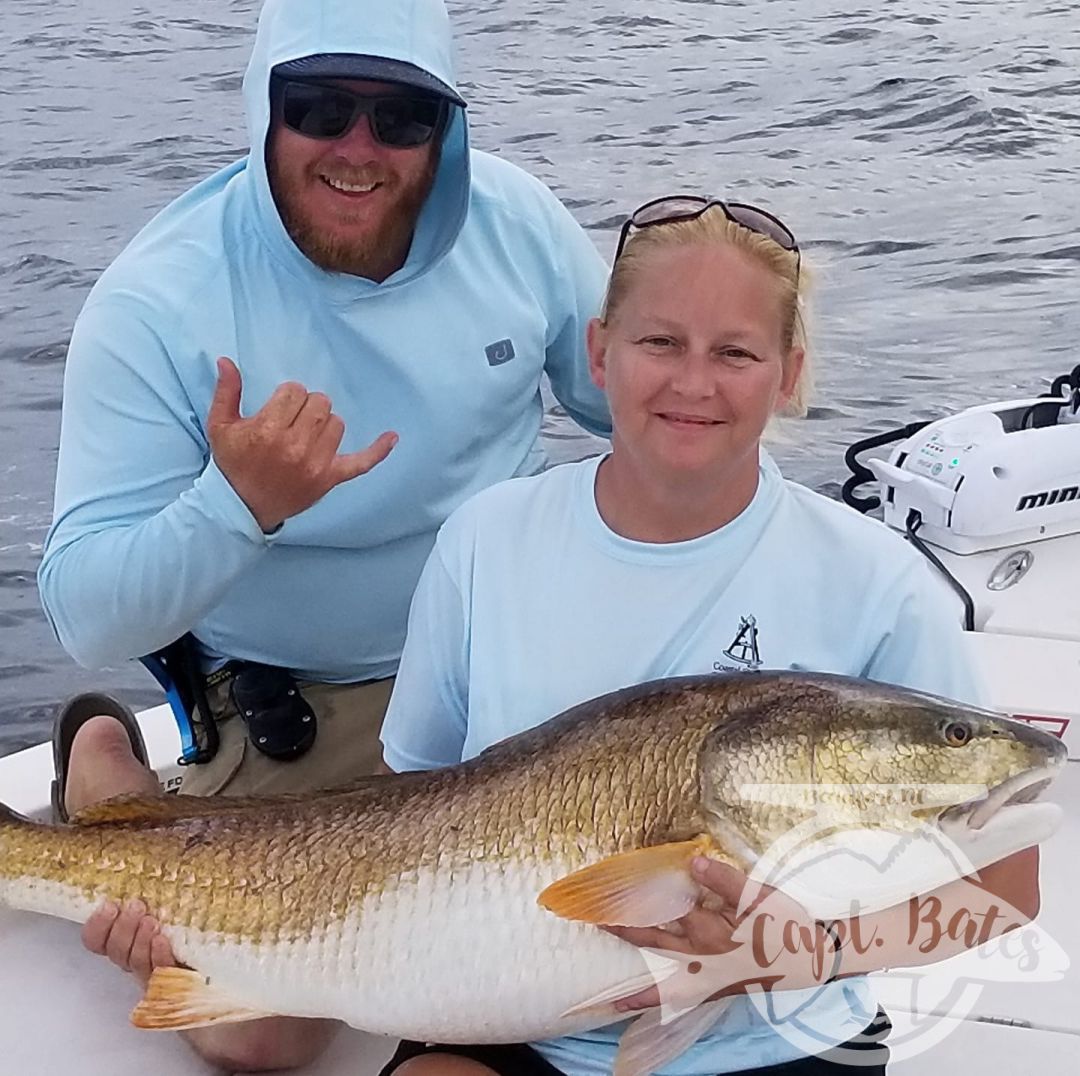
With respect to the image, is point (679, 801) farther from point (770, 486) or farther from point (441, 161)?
point (441, 161)

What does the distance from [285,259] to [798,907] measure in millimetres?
1738

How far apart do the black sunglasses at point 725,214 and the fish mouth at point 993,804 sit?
915 mm

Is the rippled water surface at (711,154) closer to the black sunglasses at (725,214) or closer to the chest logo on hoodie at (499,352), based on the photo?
the chest logo on hoodie at (499,352)

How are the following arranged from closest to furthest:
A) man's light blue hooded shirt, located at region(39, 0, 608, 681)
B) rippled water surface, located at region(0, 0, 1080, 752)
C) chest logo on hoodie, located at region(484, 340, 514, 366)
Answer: man's light blue hooded shirt, located at region(39, 0, 608, 681)
chest logo on hoodie, located at region(484, 340, 514, 366)
rippled water surface, located at region(0, 0, 1080, 752)

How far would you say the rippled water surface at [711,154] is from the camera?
7.74 meters

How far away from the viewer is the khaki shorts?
335cm

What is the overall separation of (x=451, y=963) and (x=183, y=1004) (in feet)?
1.57

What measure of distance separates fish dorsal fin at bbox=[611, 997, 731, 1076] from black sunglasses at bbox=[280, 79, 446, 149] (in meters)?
1.81

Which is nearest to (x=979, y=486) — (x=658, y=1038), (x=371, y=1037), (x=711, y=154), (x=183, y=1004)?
(x=371, y=1037)

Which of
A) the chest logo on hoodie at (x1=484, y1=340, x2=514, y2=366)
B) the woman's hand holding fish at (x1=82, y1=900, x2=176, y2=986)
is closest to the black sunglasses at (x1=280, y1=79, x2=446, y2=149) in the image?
the chest logo on hoodie at (x1=484, y1=340, x2=514, y2=366)

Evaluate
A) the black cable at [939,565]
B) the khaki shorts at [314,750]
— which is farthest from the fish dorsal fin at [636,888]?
the black cable at [939,565]

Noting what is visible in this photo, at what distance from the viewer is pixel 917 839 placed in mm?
2170

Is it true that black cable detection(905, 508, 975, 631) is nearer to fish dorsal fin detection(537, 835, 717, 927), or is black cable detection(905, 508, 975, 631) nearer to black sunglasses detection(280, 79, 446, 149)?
black sunglasses detection(280, 79, 446, 149)

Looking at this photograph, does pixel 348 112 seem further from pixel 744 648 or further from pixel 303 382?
pixel 744 648
